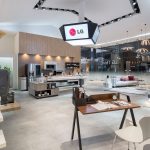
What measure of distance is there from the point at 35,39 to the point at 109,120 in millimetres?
6949

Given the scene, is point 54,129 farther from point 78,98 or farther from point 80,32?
point 80,32

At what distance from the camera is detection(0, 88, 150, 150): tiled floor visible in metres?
2.94

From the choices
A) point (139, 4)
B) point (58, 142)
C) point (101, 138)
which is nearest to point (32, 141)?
point (58, 142)

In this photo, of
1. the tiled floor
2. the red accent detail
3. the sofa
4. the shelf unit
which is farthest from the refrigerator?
the red accent detail

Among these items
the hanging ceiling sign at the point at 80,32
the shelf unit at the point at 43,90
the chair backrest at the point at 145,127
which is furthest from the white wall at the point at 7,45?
the chair backrest at the point at 145,127

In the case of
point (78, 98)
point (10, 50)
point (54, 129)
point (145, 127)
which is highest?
point (10, 50)

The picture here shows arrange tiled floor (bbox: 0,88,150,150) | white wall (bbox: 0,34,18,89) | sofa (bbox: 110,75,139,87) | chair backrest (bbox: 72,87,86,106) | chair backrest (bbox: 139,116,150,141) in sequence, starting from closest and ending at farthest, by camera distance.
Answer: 1. chair backrest (bbox: 139,116,150,141)
2. chair backrest (bbox: 72,87,86,106)
3. tiled floor (bbox: 0,88,150,150)
4. white wall (bbox: 0,34,18,89)
5. sofa (bbox: 110,75,139,87)

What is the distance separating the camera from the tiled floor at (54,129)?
2.94 m

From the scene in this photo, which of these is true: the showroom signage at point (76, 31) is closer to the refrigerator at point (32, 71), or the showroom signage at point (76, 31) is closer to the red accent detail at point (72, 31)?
the red accent detail at point (72, 31)

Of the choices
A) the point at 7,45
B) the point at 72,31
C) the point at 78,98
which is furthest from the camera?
the point at 7,45

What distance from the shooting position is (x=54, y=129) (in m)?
3.67

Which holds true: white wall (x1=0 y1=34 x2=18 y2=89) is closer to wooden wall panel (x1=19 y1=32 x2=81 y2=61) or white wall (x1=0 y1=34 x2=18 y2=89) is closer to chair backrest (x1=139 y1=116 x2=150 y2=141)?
wooden wall panel (x1=19 y1=32 x2=81 y2=61)

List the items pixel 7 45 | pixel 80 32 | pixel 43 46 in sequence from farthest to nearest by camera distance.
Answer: pixel 43 46 → pixel 7 45 → pixel 80 32

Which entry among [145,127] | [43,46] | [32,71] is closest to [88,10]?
[43,46]
